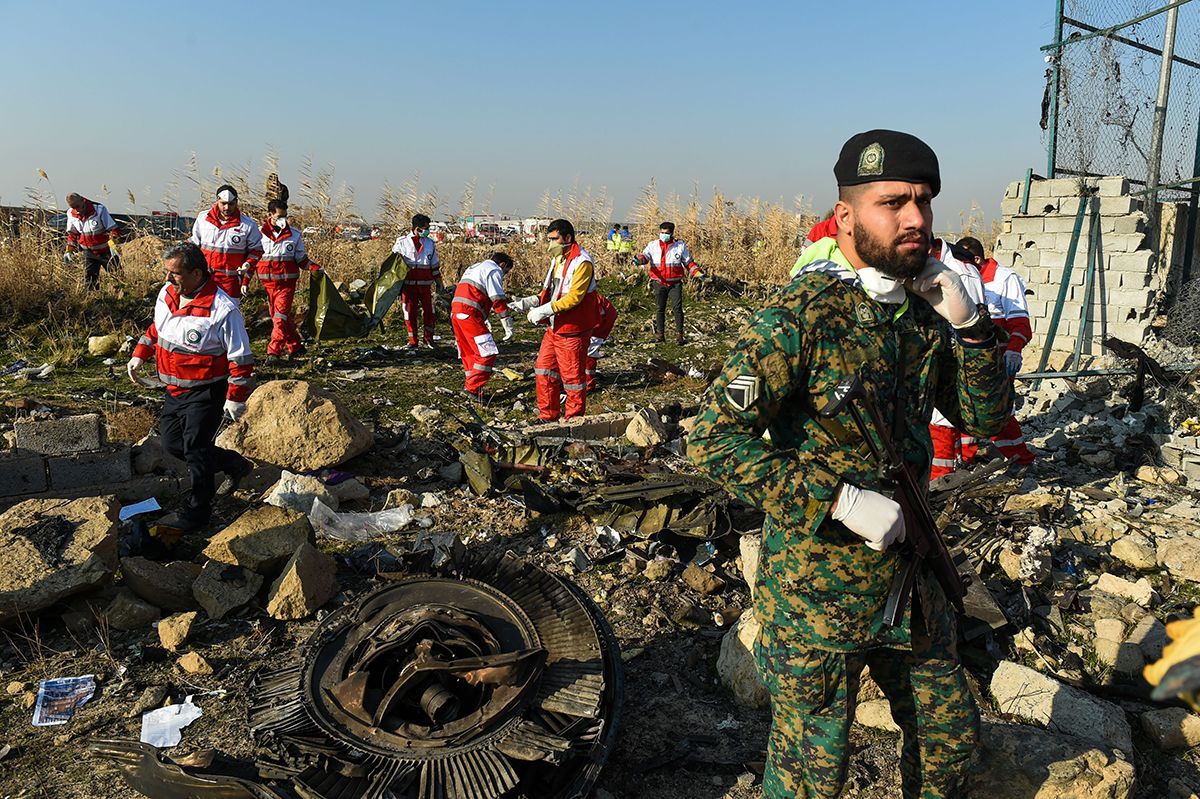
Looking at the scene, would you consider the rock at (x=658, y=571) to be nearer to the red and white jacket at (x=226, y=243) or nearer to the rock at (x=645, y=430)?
the rock at (x=645, y=430)

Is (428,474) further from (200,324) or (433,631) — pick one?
(433,631)

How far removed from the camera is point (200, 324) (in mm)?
4781

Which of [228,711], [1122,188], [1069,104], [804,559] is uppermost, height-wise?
[1069,104]

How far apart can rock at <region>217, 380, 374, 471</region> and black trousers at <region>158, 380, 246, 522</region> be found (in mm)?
668

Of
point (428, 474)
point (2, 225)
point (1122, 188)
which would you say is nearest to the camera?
point (428, 474)

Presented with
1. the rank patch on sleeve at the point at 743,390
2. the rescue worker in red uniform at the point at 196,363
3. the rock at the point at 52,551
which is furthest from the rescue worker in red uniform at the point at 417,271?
the rank patch on sleeve at the point at 743,390

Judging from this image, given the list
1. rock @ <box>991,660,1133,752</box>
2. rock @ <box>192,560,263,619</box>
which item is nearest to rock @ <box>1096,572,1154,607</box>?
rock @ <box>991,660,1133,752</box>

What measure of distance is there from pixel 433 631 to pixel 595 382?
21.2 feet

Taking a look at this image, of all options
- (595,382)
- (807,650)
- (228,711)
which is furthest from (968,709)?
(595,382)

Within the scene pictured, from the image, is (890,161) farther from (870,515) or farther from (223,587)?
(223,587)

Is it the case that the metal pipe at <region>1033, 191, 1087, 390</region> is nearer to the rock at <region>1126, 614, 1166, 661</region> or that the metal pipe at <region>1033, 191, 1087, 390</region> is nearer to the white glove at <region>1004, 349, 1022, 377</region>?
the white glove at <region>1004, 349, 1022, 377</region>

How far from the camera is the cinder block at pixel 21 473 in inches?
199

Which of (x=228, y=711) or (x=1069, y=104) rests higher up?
(x=1069, y=104)

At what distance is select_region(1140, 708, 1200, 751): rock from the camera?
3.11 meters
